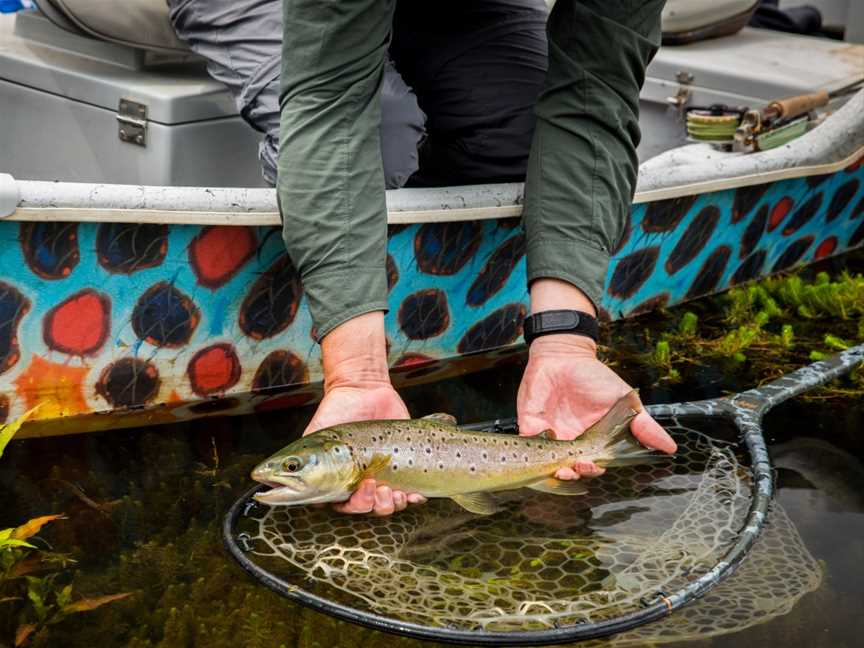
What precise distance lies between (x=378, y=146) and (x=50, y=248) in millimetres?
789

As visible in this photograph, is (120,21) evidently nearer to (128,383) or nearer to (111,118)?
(111,118)

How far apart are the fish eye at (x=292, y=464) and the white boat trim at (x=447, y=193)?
0.86 m

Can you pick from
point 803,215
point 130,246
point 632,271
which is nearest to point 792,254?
point 803,215

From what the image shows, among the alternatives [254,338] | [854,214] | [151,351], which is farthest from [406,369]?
[854,214]

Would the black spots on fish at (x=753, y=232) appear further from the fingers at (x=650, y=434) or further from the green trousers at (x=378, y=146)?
the fingers at (x=650, y=434)

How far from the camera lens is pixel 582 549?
249 centimetres

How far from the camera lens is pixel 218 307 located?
10.3 ft

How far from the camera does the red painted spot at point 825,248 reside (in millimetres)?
4875

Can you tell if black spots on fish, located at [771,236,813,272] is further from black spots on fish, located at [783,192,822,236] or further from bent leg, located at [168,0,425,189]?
bent leg, located at [168,0,425,189]

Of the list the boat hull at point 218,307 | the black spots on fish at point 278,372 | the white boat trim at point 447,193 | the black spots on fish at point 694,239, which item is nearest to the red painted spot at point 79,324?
the boat hull at point 218,307

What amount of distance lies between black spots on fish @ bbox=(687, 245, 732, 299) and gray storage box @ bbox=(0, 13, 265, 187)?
1.59 meters

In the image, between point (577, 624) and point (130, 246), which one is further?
point (130, 246)

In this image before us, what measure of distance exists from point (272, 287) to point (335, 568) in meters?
1.07

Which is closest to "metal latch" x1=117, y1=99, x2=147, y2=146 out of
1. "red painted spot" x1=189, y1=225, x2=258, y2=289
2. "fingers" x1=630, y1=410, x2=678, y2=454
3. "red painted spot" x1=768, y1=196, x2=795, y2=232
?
"red painted spot" x1=189, y1=225, x2=258, y2=289
